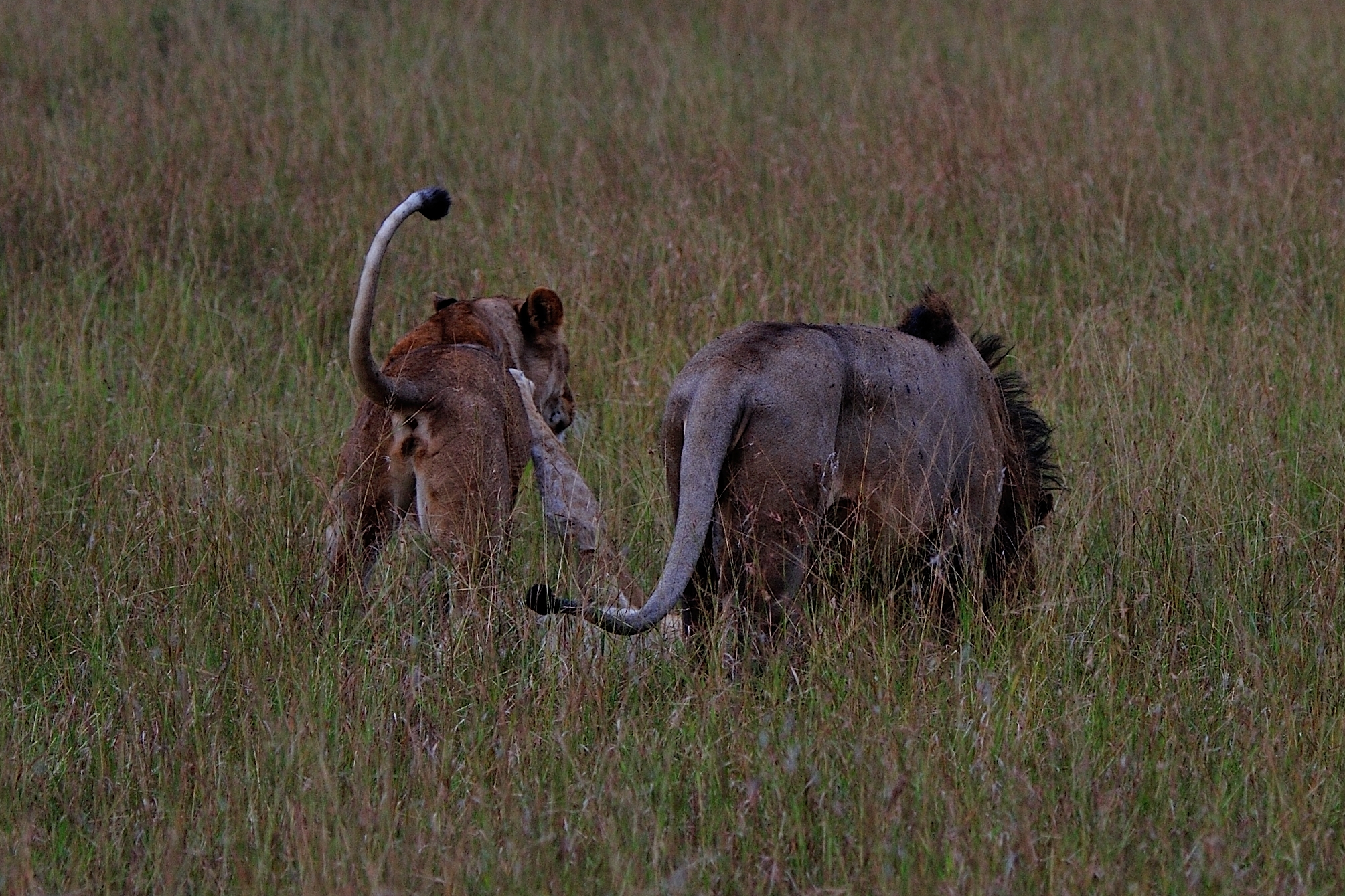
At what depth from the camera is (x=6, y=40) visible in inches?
361

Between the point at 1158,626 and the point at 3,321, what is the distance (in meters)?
4.50

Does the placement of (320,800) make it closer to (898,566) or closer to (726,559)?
(726,559)

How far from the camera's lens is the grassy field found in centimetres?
287

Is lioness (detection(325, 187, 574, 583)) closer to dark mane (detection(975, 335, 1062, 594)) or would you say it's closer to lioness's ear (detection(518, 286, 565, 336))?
lioness's ear (detection(518, 286, 565, 336))

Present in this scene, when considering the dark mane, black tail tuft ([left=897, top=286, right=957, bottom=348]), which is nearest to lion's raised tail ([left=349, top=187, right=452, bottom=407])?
black tail tuft ([left=897, top=286, right=957, bottom=348])

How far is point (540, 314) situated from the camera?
192 inches

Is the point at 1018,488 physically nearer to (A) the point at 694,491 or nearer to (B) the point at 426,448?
(A) the point at 694,491

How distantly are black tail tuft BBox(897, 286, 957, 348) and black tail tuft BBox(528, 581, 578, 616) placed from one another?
1.29 metres

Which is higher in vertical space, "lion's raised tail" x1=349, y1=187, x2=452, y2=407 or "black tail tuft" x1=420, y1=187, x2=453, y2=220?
"black tail tuft" x1=420, y1=187, x2=453, y2=220

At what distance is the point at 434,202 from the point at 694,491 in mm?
1160

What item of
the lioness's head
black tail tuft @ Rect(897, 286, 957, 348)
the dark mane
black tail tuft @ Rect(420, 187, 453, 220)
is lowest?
the dark mane

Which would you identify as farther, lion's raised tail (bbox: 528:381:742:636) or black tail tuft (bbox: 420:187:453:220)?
black tail tuft (bbox: 420:187:453:220)

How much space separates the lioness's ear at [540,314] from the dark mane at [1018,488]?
1265mm

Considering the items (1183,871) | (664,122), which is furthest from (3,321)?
(1183,871)
